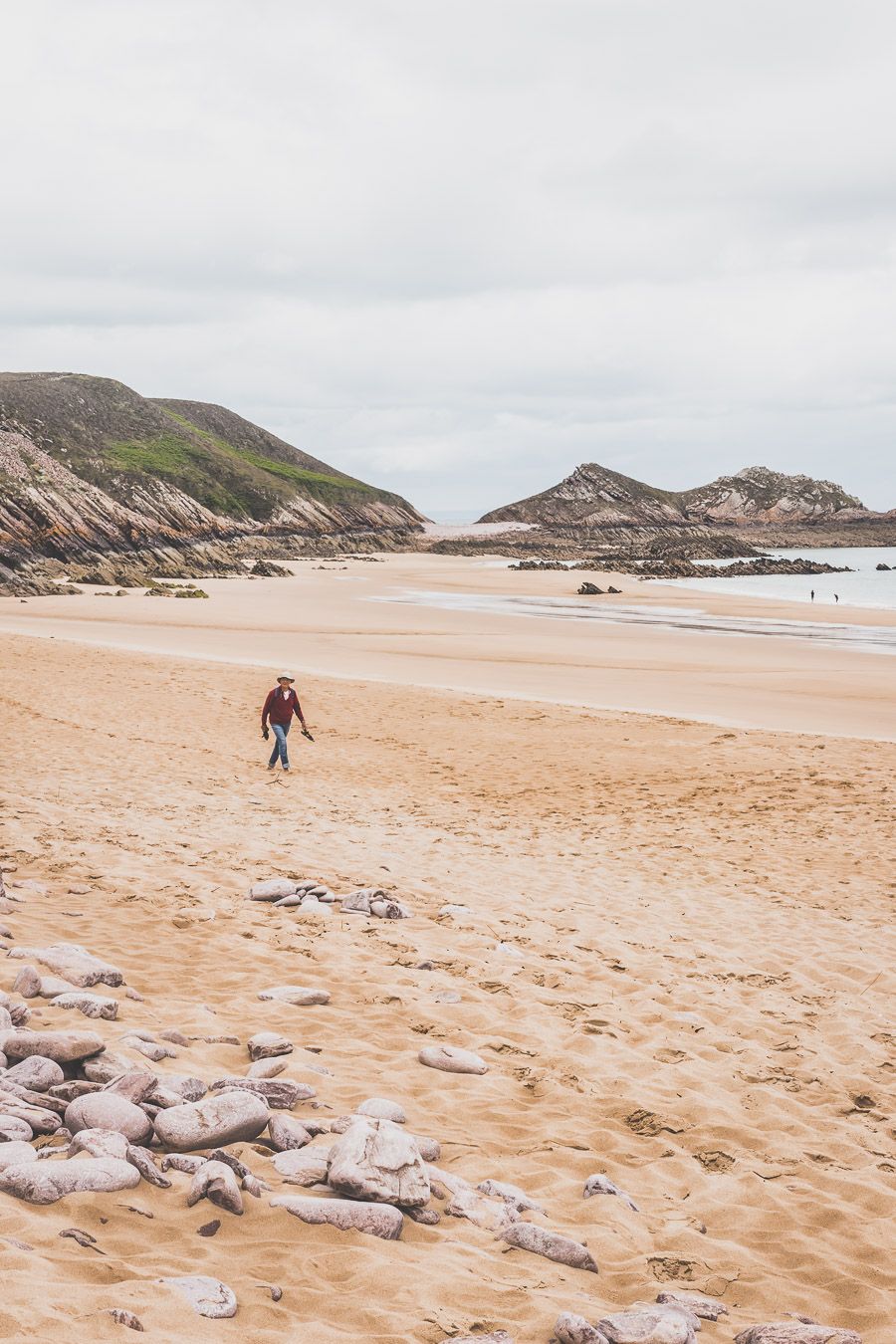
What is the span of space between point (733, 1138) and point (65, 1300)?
4150mm

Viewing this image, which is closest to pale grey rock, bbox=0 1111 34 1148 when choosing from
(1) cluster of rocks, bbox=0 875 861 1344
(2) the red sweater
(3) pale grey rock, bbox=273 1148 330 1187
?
(1) cluster of rocks, bbox=0 875 861 1344

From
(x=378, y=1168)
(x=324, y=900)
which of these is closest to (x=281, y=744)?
(x=324, y=900)

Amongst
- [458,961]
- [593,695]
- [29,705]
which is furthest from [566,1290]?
[593,695]

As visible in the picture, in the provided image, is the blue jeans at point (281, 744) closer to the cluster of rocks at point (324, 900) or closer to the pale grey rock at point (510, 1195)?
the cluster of rocks at point (324, 900)

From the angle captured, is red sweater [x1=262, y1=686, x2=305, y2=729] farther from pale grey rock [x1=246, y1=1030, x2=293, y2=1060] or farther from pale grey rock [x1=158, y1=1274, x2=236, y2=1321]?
pale grey rock [x1=158, y1=1274, x2=236, y2=1321]

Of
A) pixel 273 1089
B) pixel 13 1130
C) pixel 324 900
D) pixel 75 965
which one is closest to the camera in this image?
pixel 13 1130

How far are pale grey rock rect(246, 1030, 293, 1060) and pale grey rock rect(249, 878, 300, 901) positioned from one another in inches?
138

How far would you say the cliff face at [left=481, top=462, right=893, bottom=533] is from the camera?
174625 millimetres

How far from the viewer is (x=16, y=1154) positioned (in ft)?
14.5

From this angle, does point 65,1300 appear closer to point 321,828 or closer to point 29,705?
point 321,828

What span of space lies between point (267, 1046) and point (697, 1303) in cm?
316

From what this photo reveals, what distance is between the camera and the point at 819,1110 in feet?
21.4

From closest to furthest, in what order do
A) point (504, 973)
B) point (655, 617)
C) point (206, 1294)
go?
point (206, 1294) < point (504, 973) < point (655, 617)

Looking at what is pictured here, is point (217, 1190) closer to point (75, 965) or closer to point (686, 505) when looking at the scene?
point (75, 965)
